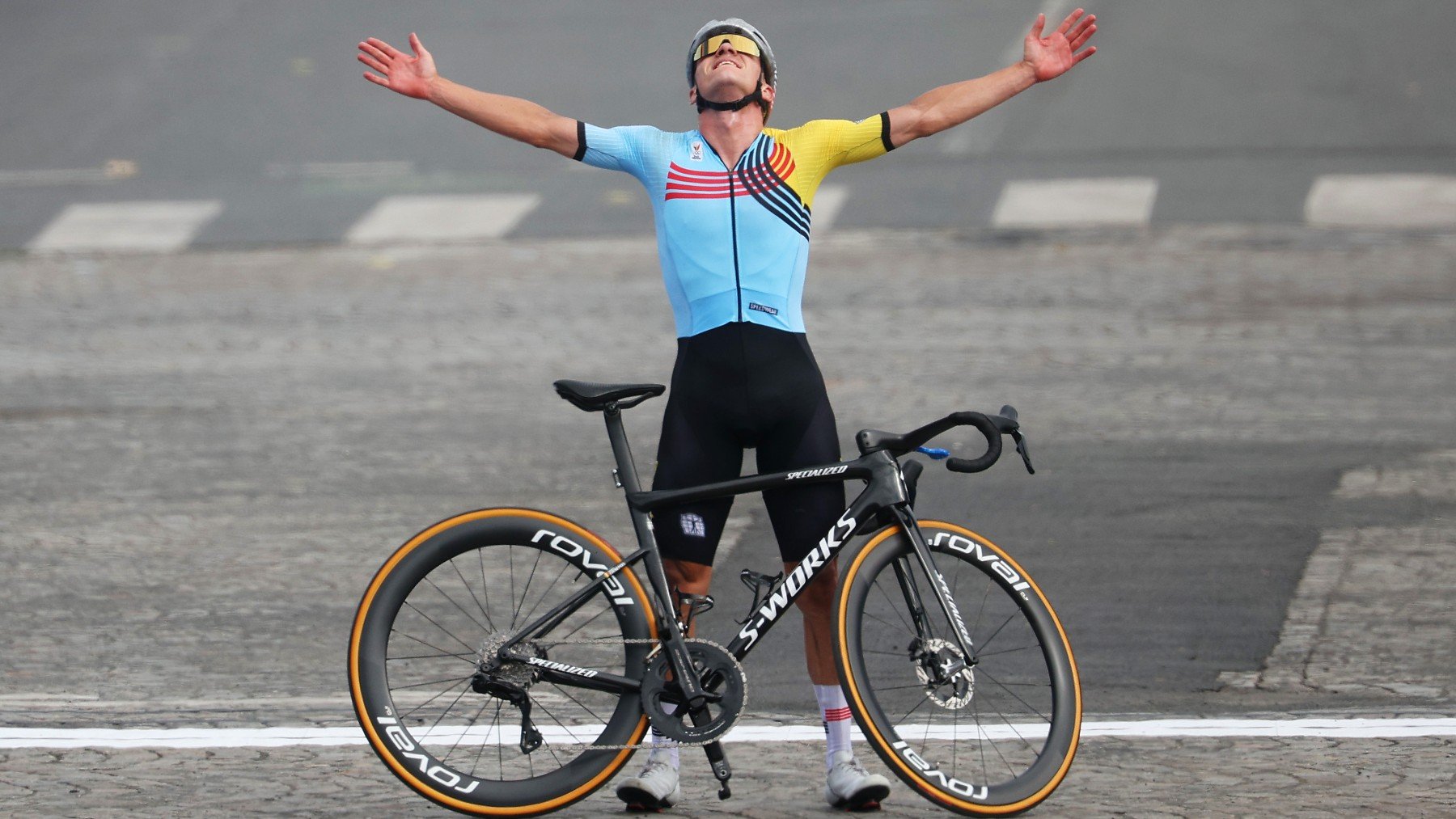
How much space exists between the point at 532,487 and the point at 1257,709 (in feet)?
12.8

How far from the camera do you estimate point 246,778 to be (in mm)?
5551

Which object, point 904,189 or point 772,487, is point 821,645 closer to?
point 772,487

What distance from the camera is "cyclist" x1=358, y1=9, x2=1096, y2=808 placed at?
5320 mm

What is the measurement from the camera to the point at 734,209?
5.33 metres

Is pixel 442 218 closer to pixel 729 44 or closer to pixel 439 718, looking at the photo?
pixel 439 718

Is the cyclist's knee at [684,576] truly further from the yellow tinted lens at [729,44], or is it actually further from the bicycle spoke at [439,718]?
the yellow tinted lens at [729,44]

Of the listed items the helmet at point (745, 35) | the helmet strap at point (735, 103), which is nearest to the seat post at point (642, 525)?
the helmet strap at point (735, 103)

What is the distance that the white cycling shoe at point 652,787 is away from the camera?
5219mm

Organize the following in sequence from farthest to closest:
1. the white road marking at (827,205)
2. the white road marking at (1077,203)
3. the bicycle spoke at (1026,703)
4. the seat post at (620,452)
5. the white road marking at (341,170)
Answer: the white road marking at (341,170) → the white road marking at (827,205) → the white road marking at (1077,203) → the bicycle spoke at (1026,703) → the seat post at (620,452)

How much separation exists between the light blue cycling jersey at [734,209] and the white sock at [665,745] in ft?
3.33

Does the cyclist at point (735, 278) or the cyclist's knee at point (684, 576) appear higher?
the cyclist at point (735, 278)

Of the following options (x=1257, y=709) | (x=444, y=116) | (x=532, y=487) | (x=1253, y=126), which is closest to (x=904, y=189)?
(x=1253, y=126)

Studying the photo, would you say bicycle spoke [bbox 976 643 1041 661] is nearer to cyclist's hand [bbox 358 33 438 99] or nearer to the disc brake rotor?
the disc brake rotor

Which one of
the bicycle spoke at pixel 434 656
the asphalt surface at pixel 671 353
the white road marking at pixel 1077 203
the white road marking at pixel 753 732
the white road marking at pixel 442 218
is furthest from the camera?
the white road marking at pixel 442 218
